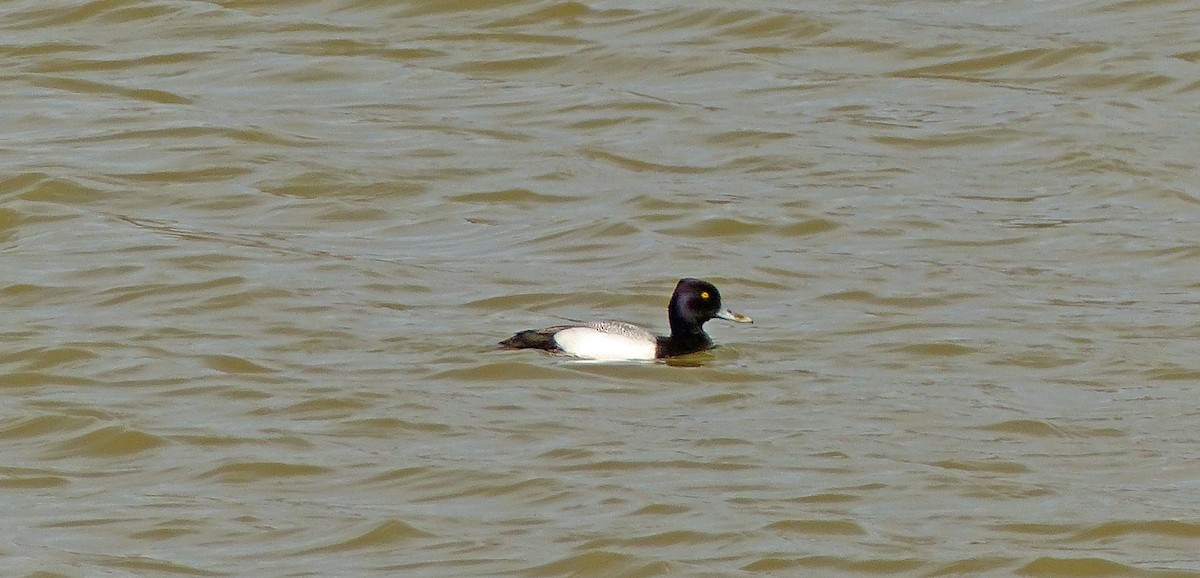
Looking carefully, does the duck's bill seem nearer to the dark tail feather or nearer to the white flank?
the white flank

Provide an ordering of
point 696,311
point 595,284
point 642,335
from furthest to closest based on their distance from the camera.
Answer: point 595,284 < point 696,311 < point 642,335

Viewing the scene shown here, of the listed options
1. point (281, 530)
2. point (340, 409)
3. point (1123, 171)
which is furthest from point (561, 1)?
point (281, 530)

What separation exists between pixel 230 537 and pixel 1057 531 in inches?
115

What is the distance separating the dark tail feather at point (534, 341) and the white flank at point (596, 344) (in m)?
0.03

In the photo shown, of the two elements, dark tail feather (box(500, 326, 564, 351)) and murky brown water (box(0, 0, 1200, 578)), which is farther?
dark tail feather (box(500, 326, 564, 351))

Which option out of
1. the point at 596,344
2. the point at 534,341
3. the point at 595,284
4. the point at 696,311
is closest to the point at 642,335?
the point at 696,311

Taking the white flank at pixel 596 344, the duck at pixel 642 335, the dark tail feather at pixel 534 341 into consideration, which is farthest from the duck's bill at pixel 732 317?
the dark tail feather at pixel 534 341

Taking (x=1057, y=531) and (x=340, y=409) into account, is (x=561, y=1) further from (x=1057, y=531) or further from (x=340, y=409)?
(x=1057, y=531)

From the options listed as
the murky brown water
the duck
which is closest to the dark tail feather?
the duck

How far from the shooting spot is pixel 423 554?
8195mm

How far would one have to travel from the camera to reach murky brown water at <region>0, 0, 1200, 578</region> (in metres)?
8.57

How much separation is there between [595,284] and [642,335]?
1236 millimetres

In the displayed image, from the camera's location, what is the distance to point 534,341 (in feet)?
36.8

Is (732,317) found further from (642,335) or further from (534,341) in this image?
(534,341)
